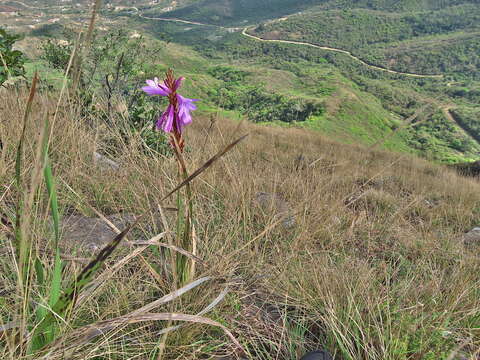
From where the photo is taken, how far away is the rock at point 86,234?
1.34 metres

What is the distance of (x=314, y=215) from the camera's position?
76.2 inches

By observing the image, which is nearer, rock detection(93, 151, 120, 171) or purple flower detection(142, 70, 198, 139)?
purple flower detection(142, 70, 198, 139)

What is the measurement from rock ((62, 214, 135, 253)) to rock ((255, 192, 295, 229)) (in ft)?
2.47

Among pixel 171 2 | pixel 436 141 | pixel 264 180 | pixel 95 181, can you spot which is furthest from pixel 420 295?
pixel 171 2

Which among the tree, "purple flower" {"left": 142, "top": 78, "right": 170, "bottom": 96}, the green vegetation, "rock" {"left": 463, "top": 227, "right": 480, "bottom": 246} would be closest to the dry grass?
"purple flower" {"left": 142, "top": 78, "right": 170, "bottom": 96}

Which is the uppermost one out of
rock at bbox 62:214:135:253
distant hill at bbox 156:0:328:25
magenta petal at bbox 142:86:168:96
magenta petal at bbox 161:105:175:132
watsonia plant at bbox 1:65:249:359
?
distant hill at bbox 156:0:328:25

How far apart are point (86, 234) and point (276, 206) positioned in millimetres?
1059

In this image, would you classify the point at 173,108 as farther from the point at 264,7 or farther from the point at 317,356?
the point at 264,7

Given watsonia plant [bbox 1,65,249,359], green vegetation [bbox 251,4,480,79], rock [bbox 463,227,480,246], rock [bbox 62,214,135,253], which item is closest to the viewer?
watsonia plant [bbox 1,65,249,359]

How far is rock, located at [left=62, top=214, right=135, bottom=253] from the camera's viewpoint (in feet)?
4.41

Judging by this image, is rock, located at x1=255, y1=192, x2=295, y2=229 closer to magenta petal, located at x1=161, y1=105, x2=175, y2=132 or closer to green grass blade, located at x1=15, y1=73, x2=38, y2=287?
magenta petal, located at x1=161, y1=105, x2=175, y2=132

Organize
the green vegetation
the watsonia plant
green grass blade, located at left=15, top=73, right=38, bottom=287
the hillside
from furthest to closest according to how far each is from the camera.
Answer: the green vegetation < the hillside < the watsonia plant < green grass blade, located at left=15, top=73, right=38, bottom=287

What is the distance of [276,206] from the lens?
2014 millimetres

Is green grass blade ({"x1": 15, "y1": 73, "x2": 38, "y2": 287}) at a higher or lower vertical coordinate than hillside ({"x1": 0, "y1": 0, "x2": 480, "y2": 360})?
higher
